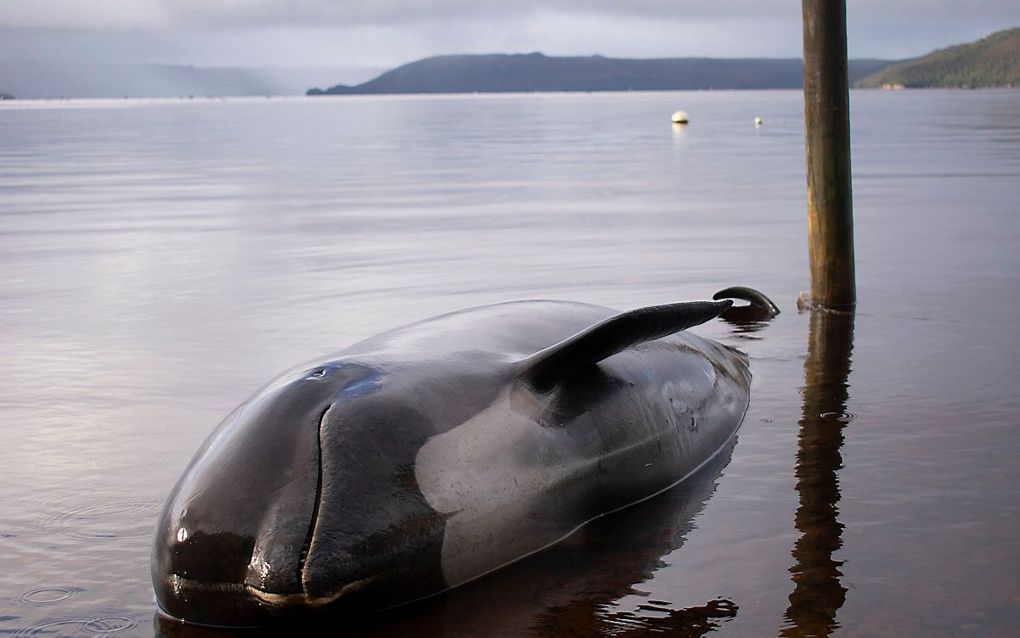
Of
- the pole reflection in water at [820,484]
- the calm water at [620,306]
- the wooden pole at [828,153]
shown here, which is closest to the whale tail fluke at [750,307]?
the calm water at [620,306]

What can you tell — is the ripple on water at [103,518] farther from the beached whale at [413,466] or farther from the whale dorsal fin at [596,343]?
the whale dorsal fin at [596,343]

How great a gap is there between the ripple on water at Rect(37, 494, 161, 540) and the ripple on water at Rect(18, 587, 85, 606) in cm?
59

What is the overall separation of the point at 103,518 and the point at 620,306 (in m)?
6.01

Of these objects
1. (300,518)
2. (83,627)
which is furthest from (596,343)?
(83,627)

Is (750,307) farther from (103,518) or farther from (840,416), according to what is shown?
(103,518)

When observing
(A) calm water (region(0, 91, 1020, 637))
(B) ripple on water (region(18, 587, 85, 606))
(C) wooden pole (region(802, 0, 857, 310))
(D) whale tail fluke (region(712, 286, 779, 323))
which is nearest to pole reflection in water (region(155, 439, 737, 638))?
(A) calm water (region(0, 91, 1020, 637))

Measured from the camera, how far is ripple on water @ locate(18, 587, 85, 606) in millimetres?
4789

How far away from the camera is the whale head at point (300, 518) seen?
4.25m

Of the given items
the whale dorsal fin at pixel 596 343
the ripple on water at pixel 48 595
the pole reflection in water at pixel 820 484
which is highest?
the whale dorsal fin at pixel 596 343

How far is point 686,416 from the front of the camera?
6.29m

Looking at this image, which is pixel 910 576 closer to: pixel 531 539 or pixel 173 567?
pixel 531 539

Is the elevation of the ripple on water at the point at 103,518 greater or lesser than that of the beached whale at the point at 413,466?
lesser

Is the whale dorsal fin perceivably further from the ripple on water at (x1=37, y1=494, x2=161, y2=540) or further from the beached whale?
the ripple on water at (x1=37, y1=494, x2=161, y2=540)

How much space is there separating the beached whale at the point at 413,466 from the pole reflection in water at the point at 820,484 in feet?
2.45
